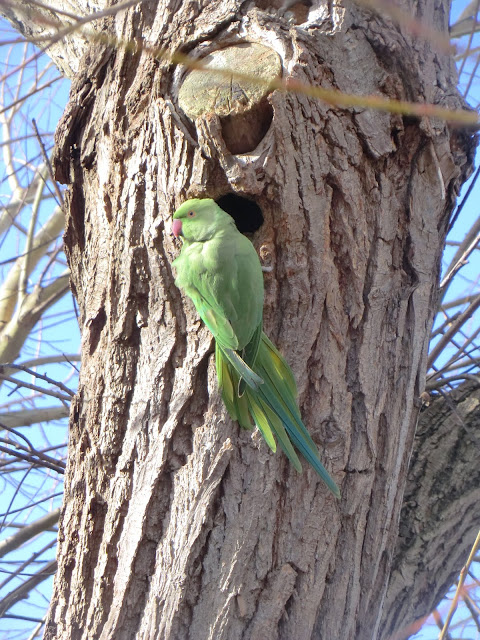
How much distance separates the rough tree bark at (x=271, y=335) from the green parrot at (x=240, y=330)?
5cm

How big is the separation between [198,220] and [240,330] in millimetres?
452

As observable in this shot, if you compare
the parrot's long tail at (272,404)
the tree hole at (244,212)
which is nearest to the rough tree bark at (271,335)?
the parrot's long tail at (272,404)

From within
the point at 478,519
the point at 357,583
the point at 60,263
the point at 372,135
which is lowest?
the point at 357,583

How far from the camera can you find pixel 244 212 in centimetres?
280

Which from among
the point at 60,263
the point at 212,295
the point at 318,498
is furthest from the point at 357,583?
the point at 60,263

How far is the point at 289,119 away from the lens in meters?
2.15

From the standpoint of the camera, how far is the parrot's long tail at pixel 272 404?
6.61ft

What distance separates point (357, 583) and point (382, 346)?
2.55ft

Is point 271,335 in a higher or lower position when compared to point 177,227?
lower

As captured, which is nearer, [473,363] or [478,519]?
[478,519]

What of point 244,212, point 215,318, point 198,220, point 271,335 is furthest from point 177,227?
point 244,212

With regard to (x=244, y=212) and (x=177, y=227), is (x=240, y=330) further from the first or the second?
(x=244, y=212)

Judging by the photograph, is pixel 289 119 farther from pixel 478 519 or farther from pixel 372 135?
pixel 478 519

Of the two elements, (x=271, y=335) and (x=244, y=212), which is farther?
(x=244, y=212)
